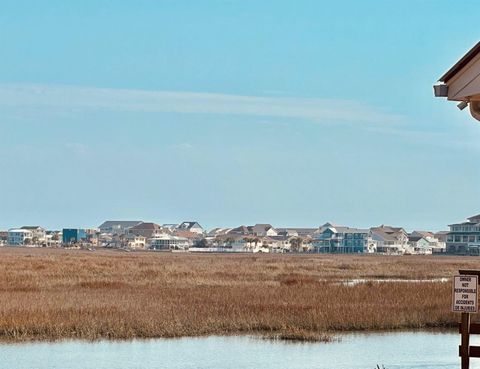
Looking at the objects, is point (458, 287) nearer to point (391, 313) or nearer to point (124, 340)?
Answer: point (124, 340)

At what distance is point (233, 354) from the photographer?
74.6ft

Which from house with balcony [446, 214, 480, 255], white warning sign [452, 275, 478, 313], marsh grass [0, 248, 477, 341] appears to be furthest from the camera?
house with balcony [446, 214, 480, 255]

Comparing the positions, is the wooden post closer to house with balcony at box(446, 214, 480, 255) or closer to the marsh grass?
the marsh grass

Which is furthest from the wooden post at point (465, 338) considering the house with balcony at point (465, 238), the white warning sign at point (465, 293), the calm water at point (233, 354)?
the house with balcony at point (465, 238)

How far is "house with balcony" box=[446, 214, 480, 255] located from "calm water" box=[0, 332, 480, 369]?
14290 centimetres

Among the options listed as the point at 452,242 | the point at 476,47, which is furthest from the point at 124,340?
the point at 452,242

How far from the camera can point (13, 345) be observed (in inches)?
914

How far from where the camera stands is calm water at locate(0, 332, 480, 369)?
21016mm

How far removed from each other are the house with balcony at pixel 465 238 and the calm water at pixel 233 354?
14290cm

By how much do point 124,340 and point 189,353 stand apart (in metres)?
2.36

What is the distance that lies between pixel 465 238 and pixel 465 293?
165m

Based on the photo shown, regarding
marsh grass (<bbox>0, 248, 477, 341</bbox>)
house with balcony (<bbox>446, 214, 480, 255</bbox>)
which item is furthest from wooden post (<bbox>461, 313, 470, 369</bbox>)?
house with balcony (<bbox>446, 214, 480, 255</bbox>)

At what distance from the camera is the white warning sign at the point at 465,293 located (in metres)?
11.8

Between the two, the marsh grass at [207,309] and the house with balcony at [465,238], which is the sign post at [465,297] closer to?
the marsh grass at [207,309]
